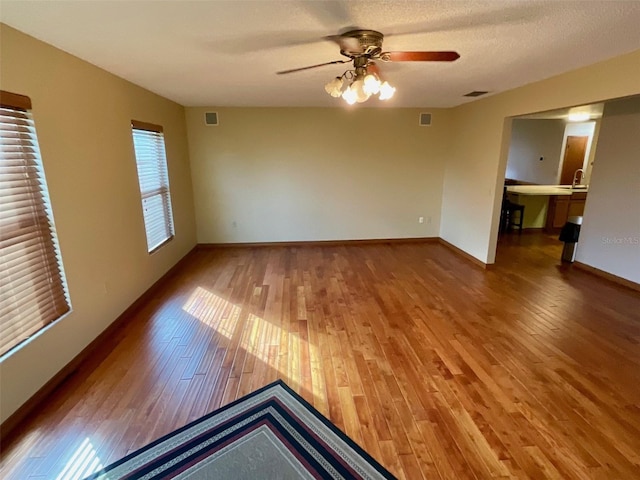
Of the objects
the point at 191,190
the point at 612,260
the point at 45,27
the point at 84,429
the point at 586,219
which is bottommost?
the point at 84,429

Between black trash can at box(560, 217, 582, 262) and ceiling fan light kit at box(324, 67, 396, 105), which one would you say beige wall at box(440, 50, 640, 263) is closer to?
black trash can at box(560, 217, 582, 262)

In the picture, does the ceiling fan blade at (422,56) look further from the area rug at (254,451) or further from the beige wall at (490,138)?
the area rug at (254,451)

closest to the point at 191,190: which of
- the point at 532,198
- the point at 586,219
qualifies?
the point at 586,219

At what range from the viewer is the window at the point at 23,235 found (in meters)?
2.00

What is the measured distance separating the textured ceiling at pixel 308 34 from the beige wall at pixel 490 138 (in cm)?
18

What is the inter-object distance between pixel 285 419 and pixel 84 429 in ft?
4.03

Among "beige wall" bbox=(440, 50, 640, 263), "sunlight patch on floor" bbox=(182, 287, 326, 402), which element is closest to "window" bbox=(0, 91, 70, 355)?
"sunlight patch on floor" bbox=(182, 287, 326, 402)

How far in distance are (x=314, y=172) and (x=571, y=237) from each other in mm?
4045

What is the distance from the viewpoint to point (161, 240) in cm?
441

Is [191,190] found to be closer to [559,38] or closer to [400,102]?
[400,102]

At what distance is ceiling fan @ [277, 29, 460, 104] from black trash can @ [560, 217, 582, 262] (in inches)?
156

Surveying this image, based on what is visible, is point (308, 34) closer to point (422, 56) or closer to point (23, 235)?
point (422, 56)

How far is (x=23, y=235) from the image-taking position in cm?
213

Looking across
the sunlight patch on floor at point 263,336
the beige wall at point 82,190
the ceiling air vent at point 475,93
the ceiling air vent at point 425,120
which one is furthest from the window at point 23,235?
the ceiling air vent at point 425,120
